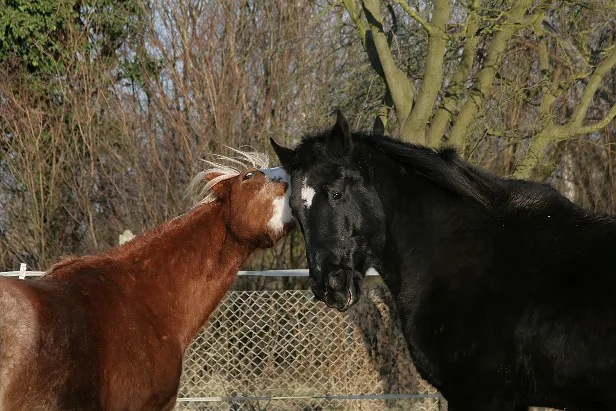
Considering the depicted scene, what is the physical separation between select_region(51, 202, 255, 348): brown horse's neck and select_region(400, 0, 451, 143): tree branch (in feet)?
14.7

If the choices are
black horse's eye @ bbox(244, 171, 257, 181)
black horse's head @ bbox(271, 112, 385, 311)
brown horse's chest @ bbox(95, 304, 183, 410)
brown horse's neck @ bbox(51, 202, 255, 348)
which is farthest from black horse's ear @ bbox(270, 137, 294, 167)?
brown horse's chest @ bbox(95, 304, 183, 410)

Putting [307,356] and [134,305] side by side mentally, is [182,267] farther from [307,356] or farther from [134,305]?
[307,356]

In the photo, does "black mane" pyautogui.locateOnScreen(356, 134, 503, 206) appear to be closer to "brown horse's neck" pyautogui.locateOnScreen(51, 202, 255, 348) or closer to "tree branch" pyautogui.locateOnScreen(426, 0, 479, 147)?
"brown horse's neck" pyautogui.locateOnScreen(51, 202, 255, 348)

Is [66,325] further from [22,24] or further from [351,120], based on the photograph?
[22,24]

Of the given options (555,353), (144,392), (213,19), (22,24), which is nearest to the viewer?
(555,353)

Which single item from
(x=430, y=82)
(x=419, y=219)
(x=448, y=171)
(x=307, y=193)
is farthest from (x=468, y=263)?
(x=430, y=82)

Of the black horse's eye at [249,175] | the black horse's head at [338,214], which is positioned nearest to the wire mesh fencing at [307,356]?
the black horse's eye at [249,175]

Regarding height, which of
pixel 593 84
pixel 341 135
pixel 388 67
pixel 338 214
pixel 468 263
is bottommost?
pixel 468 263

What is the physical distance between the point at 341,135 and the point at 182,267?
1.29 metres

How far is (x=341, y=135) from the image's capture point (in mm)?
4039

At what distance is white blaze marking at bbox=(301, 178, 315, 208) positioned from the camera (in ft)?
13.3

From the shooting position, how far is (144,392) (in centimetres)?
396

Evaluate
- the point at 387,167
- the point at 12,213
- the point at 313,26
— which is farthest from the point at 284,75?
the point at 387,167

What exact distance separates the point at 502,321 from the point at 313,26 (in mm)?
8124
